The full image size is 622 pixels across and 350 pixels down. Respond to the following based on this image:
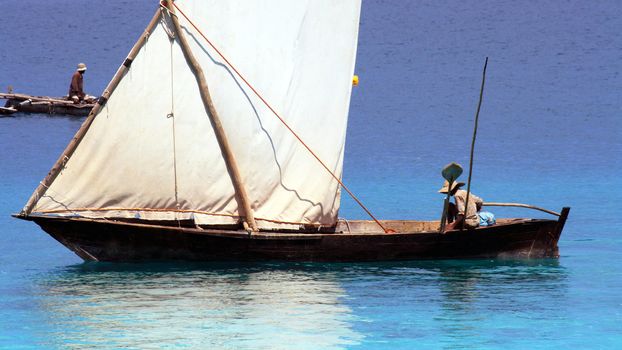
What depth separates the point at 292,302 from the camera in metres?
17.6

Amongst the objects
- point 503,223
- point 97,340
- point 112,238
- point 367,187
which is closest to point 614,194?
point 367,187

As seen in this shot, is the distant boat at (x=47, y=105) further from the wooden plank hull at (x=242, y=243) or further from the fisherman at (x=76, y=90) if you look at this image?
the wooden plank hull at (x=242, y=243)

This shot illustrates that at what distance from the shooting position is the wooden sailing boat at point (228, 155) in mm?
19094

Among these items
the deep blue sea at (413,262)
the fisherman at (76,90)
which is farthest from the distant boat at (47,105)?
the deep blue sea at (413,262)

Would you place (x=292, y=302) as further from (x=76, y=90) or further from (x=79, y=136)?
(x=76, y=90)

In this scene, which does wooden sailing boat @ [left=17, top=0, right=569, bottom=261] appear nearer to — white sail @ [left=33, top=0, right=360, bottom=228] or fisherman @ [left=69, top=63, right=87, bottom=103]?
white sail @ [left=33, top=0, right=360, bottom=228]

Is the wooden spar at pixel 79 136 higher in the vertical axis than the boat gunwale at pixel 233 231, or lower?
higher

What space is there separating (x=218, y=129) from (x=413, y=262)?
12.5 ft

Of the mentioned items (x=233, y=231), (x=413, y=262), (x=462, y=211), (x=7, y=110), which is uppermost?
(x=7, y=110)

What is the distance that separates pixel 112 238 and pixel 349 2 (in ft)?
17.3

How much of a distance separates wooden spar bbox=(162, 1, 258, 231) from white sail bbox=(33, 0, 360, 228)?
0.10m

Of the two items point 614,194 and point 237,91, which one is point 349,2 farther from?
point 614,194

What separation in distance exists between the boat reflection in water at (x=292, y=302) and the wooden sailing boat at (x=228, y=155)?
1.06 ft

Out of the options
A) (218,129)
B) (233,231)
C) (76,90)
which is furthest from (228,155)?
(76,90)
